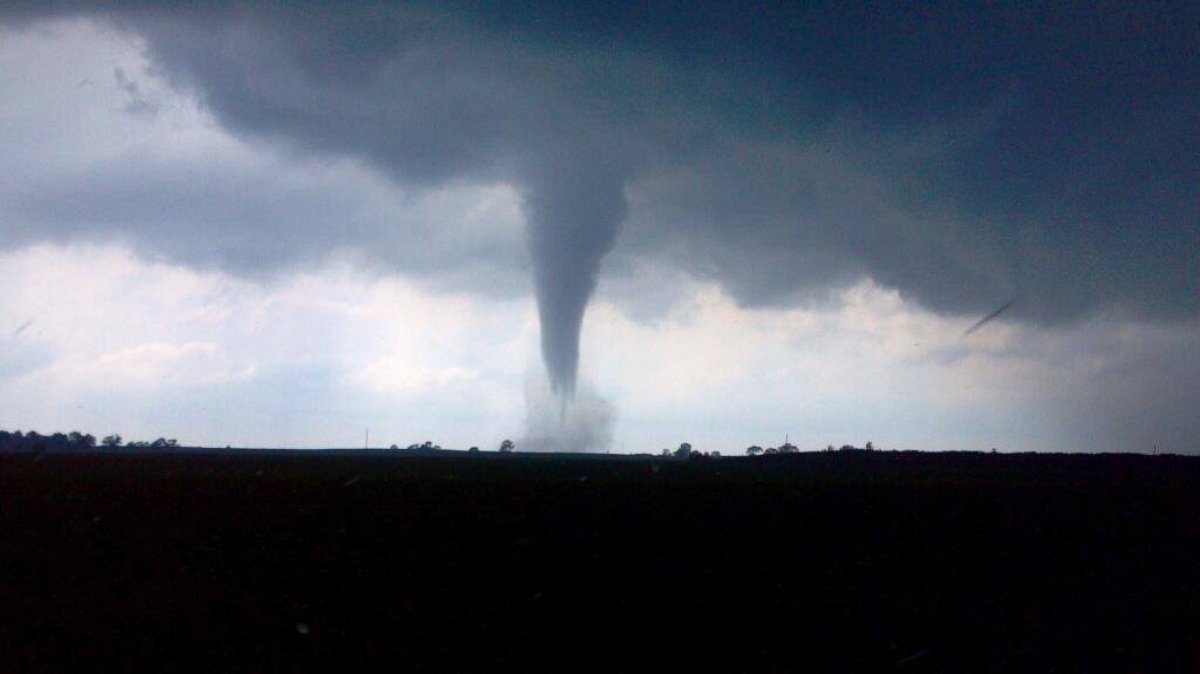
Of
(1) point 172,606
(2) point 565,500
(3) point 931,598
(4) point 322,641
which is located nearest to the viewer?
(4) point 322,641

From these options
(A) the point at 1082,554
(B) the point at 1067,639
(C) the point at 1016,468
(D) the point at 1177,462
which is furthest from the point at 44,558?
(D) the point at 1177,462

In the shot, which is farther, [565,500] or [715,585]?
[565,500]

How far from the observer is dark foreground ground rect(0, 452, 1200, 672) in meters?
17.4

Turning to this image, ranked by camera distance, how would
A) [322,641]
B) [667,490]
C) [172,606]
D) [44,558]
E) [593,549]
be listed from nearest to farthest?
Result: 1. [322,641]
2. [172,606]
3. [44,558]
4. [593,549]
5. [667,490]

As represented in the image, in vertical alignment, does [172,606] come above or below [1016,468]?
below

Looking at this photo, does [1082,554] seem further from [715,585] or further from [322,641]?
[322,641]

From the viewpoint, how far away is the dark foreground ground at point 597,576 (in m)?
17.4

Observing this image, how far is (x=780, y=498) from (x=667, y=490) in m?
3.34

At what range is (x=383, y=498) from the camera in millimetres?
29344

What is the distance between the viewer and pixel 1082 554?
930 inches

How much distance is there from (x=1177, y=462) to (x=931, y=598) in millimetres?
27469

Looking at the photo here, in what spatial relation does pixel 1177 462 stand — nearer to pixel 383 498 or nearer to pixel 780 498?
pixel 780 498

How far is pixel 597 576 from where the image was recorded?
72.2ft

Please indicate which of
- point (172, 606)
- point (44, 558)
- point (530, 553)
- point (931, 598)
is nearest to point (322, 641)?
point (172, 606)
